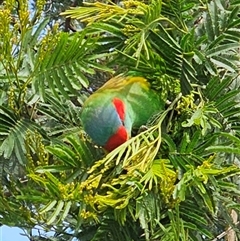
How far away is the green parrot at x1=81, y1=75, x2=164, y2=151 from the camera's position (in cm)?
71

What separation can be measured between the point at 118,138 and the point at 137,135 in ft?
0.07

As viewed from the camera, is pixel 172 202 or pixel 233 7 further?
pixel 233 7

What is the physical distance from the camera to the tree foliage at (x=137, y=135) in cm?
67

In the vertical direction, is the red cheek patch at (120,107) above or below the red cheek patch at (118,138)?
above

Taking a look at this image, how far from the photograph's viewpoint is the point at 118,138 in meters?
0.71

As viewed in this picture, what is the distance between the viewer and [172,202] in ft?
2.21

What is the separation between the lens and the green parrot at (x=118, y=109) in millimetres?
711

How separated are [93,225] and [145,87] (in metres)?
0.18

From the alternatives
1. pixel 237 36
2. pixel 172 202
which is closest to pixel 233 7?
pixel 237 36

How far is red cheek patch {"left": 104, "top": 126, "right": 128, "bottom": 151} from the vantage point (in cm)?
71

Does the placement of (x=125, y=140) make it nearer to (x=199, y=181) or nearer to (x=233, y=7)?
(x=199, y=181)

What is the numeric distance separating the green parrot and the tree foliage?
0.05ft

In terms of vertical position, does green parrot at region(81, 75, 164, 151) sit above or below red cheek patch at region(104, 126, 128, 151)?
above

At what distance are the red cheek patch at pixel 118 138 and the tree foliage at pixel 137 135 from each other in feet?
0.06
